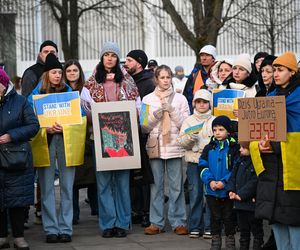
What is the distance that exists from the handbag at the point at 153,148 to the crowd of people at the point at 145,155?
0.7 inches

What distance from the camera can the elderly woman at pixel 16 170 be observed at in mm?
11227

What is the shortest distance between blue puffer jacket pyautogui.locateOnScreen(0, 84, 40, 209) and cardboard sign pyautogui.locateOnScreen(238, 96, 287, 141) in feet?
8.95

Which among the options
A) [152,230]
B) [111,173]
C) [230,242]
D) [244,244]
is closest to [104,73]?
[111,173]

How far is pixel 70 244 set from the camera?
1195 centimetres

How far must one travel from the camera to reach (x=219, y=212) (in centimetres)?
1093

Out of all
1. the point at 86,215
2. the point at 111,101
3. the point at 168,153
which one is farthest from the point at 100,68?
the point at 86,215

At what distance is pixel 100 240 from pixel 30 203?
3.91 ft

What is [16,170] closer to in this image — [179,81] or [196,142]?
[196,142]

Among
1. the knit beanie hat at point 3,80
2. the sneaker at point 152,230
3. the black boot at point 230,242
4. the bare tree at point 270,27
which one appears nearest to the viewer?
the black boot at point 230,242

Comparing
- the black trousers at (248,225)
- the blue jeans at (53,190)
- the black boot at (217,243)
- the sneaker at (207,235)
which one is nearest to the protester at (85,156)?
the blue jeans at (53,190)

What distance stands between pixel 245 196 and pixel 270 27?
2515 centimetres

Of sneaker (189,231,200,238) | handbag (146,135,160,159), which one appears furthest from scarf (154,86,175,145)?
sneaker (189,231,200,238)

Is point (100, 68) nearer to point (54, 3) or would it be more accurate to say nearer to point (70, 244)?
point (70, 244)

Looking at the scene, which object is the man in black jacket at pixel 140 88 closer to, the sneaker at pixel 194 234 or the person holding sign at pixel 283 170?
the sneaker at pixel 194 234
